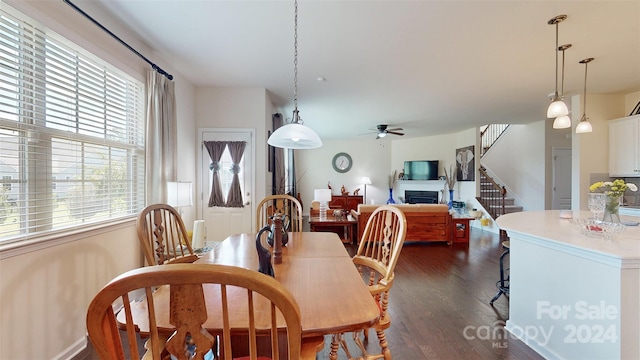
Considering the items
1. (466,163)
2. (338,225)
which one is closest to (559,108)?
(338,225)

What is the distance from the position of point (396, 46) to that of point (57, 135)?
2.90 metres

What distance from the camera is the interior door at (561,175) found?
598 cm

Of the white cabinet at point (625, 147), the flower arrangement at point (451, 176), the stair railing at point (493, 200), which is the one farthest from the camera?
the flower arrangement at point (451, 176)

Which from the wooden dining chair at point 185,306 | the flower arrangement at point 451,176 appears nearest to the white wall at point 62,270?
the wooden dining chair at point 185,306

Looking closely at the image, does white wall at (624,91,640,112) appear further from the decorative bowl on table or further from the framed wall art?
the decorative bowl on table

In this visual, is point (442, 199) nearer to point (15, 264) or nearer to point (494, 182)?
point (494, 182)

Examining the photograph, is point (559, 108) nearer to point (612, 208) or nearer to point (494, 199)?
point (612, 208)

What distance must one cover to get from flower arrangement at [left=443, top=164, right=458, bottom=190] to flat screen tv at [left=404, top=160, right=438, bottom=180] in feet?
0.88

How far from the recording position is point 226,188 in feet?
12.6

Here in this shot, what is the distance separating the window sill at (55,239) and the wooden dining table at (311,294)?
1.01 metres

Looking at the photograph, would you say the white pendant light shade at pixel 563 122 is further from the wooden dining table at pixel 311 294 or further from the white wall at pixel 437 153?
the white wall at pixel 437 153

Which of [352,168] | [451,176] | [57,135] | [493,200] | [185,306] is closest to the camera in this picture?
[185,306]

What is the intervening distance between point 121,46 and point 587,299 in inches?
157

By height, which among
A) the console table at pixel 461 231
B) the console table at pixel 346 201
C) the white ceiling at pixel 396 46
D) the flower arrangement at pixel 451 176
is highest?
the white ceiling at pixel 396 46
